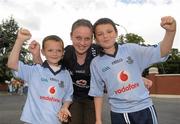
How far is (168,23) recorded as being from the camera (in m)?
4.69

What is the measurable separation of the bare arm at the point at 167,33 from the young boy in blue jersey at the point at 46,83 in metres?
1.25

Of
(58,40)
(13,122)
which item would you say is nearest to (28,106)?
(58,40)

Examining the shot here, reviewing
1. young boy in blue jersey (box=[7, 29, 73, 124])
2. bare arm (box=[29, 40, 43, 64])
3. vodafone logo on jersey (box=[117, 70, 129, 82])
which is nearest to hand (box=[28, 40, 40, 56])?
bare arm (box=[29, 40, 43, 64])

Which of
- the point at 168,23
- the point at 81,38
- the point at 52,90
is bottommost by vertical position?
the point at 52,90

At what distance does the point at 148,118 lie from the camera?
5.09m

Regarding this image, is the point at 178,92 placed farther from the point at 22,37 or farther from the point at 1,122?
the point at 22,37

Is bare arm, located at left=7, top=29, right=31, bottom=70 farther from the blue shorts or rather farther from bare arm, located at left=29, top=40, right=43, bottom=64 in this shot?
the blue shorts

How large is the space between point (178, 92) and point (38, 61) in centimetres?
4478

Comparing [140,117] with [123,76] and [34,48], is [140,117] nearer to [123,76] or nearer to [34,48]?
[123,76]

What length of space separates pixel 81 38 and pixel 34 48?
653 mm

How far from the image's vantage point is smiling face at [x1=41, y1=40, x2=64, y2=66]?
5496 millimetres

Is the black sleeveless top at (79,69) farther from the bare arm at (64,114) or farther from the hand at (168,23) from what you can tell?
the hand at (168,23)

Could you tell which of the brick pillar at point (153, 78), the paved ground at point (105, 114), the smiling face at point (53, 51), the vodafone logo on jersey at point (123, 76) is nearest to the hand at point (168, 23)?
the vodafone logo on jersey at point (123, 76)

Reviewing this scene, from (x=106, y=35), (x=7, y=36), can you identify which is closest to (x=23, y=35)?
(x=106, y=35)
